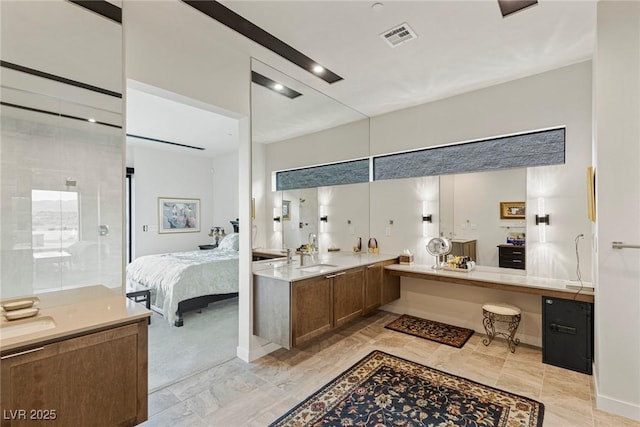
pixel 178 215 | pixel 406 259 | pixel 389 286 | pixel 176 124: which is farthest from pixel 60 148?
pixel 178 215

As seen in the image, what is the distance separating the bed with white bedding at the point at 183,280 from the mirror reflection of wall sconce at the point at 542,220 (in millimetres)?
4309

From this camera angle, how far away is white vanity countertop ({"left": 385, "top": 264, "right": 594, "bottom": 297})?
297cm

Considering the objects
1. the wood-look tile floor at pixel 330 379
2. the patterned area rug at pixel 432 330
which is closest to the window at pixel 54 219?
the wood-look tile floor at pixel 330 379

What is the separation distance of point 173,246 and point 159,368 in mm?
4759

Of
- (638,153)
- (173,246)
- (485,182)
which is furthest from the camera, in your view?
(173,246)

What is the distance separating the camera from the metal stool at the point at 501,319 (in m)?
3.22

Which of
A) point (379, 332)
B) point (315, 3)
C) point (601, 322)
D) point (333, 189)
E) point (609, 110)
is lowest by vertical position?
point (379, 332)

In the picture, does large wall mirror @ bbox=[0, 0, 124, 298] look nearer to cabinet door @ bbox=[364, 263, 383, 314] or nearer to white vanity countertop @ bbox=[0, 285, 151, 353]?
white vanity countertop @ bbox=[0, 285, 151, 353]

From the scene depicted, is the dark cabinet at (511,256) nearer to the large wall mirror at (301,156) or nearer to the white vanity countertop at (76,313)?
the large wall mirror at (301,156)

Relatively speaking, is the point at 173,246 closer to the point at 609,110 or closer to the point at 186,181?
the point at 186,181

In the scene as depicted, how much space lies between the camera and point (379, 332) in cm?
375

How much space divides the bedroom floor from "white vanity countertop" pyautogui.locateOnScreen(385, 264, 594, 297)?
232 centimetres

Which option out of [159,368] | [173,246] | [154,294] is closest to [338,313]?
[159,368]

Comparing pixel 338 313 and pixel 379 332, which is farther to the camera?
pixel 379 332
